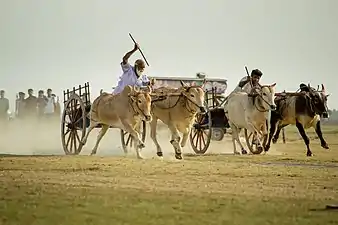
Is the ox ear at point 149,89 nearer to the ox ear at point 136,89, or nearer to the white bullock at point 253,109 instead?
the ox ear at point 136,89

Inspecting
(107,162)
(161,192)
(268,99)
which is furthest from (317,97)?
(161,192)

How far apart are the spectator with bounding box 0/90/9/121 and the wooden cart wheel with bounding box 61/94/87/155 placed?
1076cm

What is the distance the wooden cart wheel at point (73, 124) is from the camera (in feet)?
78.8

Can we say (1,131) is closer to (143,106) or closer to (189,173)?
(143,106)

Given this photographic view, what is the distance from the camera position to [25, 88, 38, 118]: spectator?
113 ft

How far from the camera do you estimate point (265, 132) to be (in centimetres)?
2417

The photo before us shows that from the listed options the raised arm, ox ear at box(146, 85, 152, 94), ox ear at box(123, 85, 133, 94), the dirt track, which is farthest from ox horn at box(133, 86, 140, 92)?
the dirt track

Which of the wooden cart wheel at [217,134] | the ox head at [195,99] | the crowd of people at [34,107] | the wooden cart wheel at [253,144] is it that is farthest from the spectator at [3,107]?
the ox head at [195,99]

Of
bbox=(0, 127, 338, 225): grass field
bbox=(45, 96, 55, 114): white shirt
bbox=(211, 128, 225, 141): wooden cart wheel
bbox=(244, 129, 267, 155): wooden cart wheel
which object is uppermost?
bbox=(45, 96, 55, 114): white shirt

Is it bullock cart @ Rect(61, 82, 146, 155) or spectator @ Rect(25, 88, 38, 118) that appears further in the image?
spectator @ Rect(25, 88, 38, 118)

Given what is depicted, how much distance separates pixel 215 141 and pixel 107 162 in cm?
1280

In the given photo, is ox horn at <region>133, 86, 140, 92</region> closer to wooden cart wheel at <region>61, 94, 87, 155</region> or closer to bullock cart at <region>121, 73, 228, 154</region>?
bullock cart at <region>121, 73, 228, 154</region>

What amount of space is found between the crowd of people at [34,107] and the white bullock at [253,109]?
11964mm

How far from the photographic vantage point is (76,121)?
24359 mm
